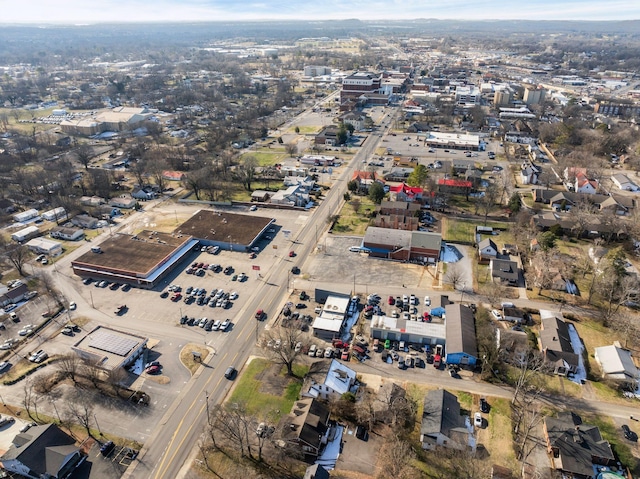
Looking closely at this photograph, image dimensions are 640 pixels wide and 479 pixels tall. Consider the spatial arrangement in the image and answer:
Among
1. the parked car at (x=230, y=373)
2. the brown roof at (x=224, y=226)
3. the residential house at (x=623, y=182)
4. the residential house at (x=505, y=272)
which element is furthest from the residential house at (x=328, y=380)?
the residential house at (x=623, y=182)

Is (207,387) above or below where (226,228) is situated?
below

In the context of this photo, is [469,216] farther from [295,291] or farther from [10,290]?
[10,290]

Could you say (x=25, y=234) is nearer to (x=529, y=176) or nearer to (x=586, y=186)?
(x=529, y=176)

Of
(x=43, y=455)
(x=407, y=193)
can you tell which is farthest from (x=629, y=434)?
(x=407, y=193)

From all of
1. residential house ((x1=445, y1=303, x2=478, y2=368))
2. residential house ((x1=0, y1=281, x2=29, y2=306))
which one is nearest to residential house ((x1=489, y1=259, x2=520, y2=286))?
residential house ((x1=445, y1=303, x2=478, y2=368))

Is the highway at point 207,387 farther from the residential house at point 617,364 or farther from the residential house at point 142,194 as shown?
the residential house at point 142,194

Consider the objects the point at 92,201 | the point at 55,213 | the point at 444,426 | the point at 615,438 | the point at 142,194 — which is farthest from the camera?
the point at 142,194

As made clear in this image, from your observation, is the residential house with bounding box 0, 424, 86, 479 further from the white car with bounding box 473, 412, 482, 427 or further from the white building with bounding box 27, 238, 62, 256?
the white building with bounding box 27, 238, 62, 256
